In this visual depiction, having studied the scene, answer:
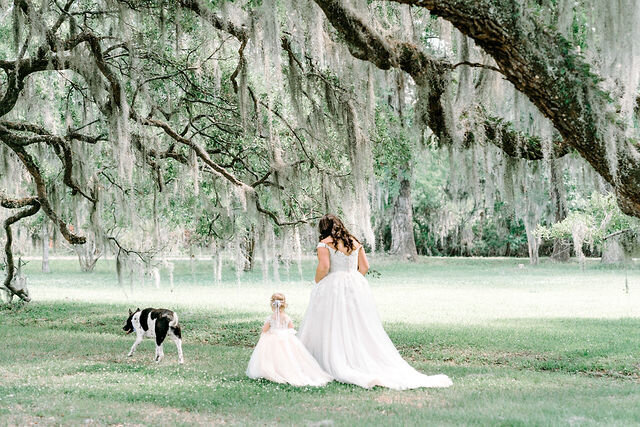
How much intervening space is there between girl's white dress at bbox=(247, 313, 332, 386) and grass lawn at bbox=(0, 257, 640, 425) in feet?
0.44

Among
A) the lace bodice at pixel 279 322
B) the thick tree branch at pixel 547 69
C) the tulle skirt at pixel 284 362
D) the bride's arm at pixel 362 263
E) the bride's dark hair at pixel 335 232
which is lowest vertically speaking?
the tulle skirt at pixel 284 362

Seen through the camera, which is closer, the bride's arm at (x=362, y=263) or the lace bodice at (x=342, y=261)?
the lace bodice at (x=342, y=261)

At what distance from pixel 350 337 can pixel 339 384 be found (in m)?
0.45

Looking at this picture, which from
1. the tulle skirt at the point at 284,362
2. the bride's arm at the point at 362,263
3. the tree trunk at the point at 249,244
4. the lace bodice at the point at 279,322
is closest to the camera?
the tulle skirt at the point at 284,362

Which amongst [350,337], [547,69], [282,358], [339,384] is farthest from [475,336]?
[547,69]

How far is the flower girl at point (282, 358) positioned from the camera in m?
6.18

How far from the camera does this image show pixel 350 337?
6434 millimetres

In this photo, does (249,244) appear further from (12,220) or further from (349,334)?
(349,334)

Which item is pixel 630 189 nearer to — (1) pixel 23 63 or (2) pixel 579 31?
(2) pixel 579 31

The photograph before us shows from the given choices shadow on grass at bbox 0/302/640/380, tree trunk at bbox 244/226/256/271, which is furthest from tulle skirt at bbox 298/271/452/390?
tree trunk at bbox 244/226/256/271

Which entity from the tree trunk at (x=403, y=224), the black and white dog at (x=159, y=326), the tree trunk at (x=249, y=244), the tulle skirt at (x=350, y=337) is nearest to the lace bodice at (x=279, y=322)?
the tulle skirt at (x=350, y=337)

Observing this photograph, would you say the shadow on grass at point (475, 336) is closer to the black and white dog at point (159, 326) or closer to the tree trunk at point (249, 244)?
the tree trunk at point (249, 244)

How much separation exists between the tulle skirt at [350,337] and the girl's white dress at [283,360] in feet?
0.59

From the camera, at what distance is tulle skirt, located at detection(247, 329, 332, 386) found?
243 inches
